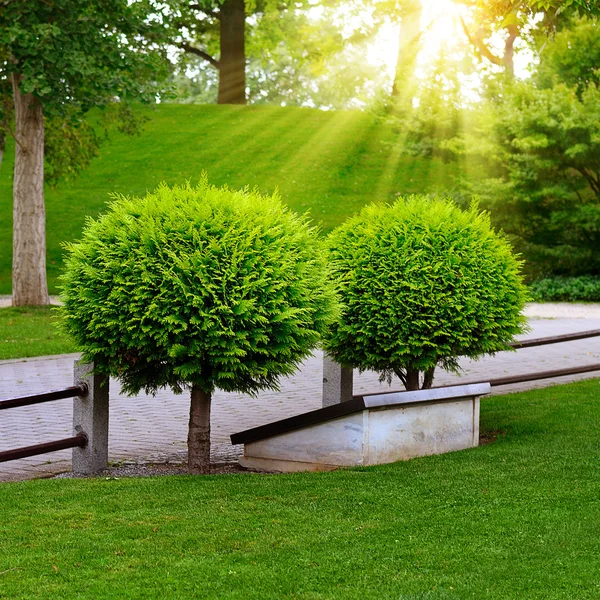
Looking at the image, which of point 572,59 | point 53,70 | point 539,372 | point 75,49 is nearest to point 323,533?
point 539,372

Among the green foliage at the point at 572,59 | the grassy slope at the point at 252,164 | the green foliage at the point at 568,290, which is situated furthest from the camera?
the grassy slope at the point at 252,164

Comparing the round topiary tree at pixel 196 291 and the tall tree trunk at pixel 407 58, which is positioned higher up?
the tall tree trunk at pixel 407 58

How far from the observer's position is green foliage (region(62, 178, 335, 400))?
20.6 feet

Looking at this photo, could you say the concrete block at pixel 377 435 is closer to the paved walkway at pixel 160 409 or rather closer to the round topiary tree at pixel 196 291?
the round topiary tree at pixel 196 291

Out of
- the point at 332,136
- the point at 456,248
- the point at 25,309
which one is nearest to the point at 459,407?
the point at 456,248

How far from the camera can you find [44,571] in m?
4.50

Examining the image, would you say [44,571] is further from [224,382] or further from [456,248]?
[456,248]

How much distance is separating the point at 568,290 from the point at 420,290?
2022 cm

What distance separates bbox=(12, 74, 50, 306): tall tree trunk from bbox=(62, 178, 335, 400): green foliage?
48.1 ft

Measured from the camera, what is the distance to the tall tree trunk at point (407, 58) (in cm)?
3083

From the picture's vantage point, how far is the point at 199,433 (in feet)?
23.2

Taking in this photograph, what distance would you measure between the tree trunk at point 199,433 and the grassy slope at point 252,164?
81.3ft

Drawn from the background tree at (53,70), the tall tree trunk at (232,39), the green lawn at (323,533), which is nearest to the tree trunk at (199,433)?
the green lawn at (323,533)

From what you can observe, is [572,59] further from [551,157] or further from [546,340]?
[546,340]
